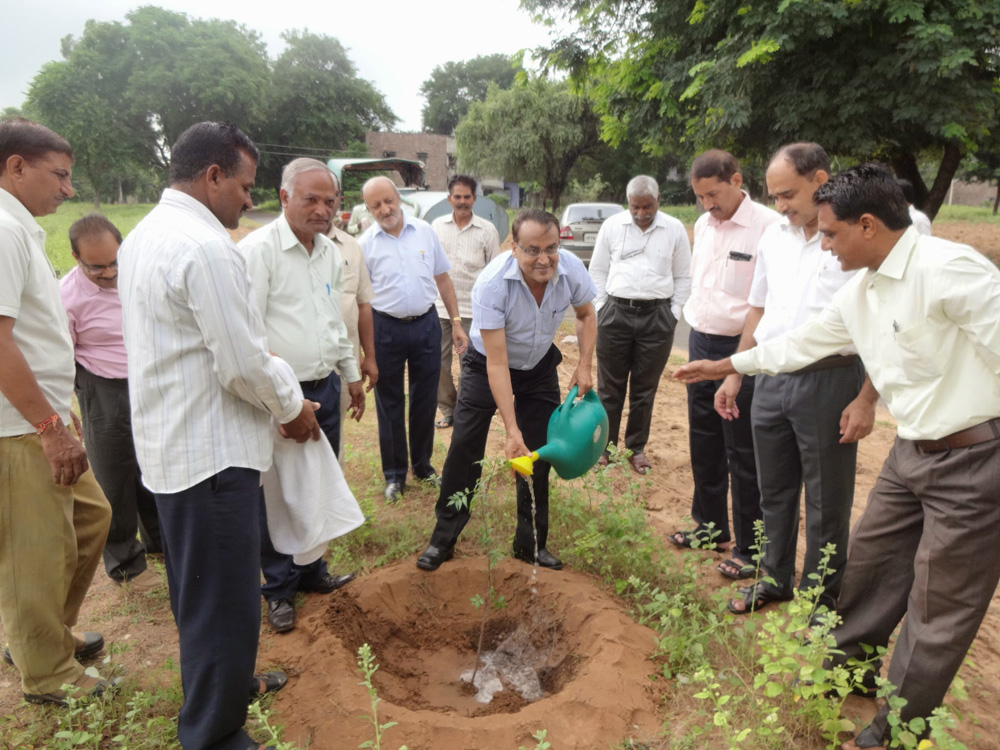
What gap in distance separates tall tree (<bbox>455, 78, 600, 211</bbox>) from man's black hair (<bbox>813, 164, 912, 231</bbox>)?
79.5 feet

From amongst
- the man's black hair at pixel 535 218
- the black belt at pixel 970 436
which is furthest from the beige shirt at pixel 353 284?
the black belt at pixel 970 436

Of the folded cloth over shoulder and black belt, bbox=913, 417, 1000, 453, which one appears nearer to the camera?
black belt, bbox=913, 417, 1000, 453

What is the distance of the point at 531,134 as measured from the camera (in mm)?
25828

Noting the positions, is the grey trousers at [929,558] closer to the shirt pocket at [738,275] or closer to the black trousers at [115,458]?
the shirt pocket at [738,275]

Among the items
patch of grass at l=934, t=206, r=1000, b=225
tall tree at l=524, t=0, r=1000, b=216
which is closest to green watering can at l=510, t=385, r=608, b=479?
tall tree at l=524, t=0, r=1000, b=216

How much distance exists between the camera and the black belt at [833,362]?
2.72 metres

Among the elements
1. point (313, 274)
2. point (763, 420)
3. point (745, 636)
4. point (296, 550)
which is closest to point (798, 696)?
point (745, 636)

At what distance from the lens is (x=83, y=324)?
3219 millimetres

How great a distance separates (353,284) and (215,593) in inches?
84.5

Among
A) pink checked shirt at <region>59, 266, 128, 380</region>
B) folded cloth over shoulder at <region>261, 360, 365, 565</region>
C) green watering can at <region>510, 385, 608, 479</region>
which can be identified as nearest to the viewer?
folded cloth over shoulder at <region>261, 360, 365, 565</region>

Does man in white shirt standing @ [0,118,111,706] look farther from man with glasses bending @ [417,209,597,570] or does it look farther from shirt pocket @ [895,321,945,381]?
shirt pocket @ [895,321,945,381]

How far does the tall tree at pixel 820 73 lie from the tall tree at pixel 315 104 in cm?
3114

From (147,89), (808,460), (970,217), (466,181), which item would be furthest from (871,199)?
(147,89)

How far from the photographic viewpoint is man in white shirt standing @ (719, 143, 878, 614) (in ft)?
9.03
